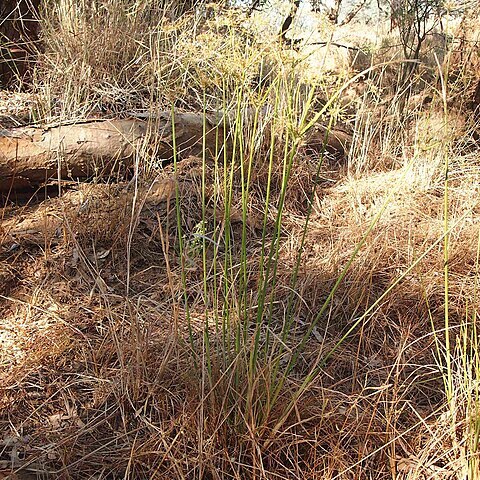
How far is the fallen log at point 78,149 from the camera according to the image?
2.40 metres

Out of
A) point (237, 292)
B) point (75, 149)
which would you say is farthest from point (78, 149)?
point (237, 292)

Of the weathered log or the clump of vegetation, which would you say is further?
the weathered log

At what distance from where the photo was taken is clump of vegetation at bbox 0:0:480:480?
4.16ft

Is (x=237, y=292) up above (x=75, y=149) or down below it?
below

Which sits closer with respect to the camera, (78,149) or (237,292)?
(237,292)

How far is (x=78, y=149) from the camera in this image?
2.49m

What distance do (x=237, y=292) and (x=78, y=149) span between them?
1080 millimetres

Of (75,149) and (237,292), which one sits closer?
Result: (237,292)

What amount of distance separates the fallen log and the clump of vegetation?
0.07 meters

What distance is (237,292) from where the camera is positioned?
2074 mm

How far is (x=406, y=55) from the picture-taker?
3873mm

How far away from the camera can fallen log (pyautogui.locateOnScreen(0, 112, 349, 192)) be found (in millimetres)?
2396

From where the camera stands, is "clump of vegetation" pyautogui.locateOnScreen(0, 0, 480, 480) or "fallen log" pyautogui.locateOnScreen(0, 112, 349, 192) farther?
"fallen log" pyautogui.locateOnScreen(0, 112, 349, 192)

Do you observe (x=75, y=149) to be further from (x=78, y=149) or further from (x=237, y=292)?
(x=237, y=292)
